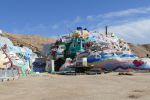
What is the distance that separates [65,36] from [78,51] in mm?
7563

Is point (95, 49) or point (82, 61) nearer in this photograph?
point (82, 61)

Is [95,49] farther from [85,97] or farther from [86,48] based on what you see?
[85,97]

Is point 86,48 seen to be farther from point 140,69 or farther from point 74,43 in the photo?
point 140,69

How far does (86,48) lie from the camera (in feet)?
235

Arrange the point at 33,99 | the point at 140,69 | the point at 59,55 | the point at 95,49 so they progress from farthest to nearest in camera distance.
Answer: the point at 59,55
the point at 95,49
the point at 140,69
the point at 33,99

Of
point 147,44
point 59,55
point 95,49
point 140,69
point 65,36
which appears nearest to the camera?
point 140,69

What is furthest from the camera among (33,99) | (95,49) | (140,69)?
(95,49)

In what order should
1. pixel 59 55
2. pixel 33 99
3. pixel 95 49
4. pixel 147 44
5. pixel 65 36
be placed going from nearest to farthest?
1. pixel 33 99
2. pixel 95 49
3. pixel 59 55
4. pixel 65 36
5. pixel 147 44

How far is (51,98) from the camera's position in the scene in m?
21.9

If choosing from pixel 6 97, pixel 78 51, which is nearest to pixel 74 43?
pixel 78 51

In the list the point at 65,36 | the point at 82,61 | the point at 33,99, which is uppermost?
the point at 65,36

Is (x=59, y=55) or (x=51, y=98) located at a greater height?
(x=59, y=55)

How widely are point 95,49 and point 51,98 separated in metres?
46.9

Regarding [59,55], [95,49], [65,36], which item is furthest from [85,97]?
[65,36]
